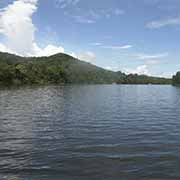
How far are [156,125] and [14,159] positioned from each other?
19.9m

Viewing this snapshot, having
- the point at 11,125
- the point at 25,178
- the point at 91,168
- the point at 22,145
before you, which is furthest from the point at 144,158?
the point at 11,125

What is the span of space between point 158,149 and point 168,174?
5561 millimetres

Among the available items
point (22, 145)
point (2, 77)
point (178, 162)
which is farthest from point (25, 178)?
point (2, 77)

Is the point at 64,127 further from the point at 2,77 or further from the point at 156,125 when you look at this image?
the point at 2,77

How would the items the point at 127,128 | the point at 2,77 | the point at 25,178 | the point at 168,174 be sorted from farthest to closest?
the point at 2,77, the point at 127,128, the point at 168,174, the point at 25,178

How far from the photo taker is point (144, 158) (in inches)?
747

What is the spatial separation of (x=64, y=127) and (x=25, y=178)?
15.8 metres

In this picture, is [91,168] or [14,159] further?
[14,159]

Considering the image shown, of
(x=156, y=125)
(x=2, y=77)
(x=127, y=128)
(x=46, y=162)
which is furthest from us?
(x=2, y=77)

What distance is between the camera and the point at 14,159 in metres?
18.3

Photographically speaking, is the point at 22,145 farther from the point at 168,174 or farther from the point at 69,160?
the point at 168,174

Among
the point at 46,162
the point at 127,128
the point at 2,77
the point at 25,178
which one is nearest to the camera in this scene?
the point at 25,178

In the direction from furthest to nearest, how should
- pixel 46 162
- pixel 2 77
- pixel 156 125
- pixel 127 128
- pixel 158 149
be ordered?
pixel 2 77 → pixel 156 125 → pixel 127 128 → pixel 158 149 → pixel 46 162

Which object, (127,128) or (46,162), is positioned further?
(127,128)
